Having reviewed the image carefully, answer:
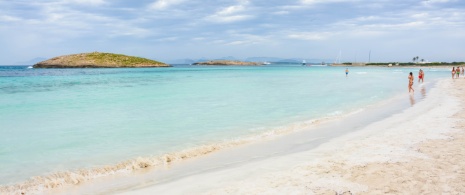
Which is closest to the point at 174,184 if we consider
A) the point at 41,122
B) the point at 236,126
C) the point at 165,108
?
the point at 236,126

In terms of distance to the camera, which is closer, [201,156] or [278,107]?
[201,156]

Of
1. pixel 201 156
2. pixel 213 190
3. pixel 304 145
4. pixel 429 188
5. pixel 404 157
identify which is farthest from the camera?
pixel 304 145

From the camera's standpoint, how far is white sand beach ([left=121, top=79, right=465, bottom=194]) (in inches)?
241

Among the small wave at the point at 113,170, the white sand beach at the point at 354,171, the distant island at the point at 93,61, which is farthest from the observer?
the distant island at the point at 93,61

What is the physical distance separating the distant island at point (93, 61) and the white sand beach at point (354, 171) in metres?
135

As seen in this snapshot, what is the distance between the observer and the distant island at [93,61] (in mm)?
129875

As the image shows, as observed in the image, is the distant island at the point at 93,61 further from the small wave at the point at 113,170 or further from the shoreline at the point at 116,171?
the shoreline at the point at 116,171

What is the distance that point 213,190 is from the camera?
6.41 meters

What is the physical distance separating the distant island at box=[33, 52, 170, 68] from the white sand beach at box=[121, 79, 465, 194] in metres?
135

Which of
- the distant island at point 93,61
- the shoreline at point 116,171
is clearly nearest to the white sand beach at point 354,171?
the shoreline at point 116,171

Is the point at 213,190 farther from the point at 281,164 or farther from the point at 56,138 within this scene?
the point at 56,138

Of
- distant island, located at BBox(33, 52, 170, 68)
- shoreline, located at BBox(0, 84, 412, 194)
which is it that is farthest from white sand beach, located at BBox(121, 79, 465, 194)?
distant island, located at BBox(33, 52, 170, 68)

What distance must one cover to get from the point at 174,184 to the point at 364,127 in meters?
8.52

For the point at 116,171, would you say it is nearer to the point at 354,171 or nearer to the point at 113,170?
the point at 113,170
